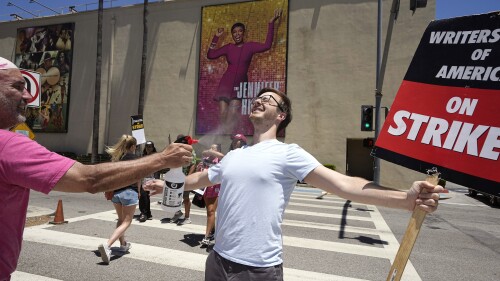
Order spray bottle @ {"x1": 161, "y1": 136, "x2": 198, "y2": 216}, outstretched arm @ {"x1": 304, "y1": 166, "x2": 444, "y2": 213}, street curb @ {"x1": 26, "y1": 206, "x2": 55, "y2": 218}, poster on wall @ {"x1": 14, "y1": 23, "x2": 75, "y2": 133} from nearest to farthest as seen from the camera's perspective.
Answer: outstretched arm @ {"x1": 304, "y1": 166, "x2": 444, "y2": 213}, spray bottle @ {"x1": 161, "y1": 136, "x2": 198, "y2": 216}, street curb @ {"x1": 26, "y1": 206, "x2": 55, "y2": 218}, poster on wall @ {"x1": 14, "y1": 23, "x2": 75, "y2": 133}

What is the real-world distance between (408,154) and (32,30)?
3558 cm

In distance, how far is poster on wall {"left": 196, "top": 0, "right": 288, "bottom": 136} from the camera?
78.2ft

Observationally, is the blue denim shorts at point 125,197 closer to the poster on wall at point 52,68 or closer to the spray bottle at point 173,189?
the spray bottle at point 173,189

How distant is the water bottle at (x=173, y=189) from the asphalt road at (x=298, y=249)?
61.9 inches

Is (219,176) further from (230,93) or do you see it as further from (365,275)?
(230,93)

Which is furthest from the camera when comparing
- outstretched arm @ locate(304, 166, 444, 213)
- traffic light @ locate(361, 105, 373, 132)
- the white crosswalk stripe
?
traffic light @ locate(361, 105, 373, 132)

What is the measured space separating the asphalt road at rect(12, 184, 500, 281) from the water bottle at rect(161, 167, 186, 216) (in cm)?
157

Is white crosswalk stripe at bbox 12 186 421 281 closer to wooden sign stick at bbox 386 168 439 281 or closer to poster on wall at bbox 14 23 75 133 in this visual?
wooden sign stick at bbox 386 168 439 281

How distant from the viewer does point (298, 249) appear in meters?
6.45

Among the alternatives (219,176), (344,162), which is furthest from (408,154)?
(344,162)

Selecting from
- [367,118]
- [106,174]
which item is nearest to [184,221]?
[106,174]

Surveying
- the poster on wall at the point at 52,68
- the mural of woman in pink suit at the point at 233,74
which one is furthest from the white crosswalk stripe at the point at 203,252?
the poster on wall at the point at 52,68

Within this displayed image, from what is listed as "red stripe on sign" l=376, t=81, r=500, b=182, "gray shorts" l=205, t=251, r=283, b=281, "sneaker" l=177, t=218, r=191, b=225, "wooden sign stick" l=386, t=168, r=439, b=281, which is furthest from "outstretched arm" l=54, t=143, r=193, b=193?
"sneaker" l=177, t=218, r=191, b=225

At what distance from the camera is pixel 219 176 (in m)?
2.79
